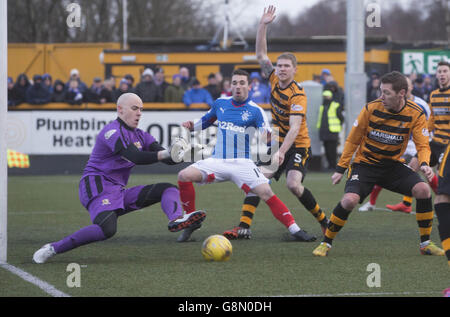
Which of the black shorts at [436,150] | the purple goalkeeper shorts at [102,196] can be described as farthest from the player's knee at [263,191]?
the black shorts at [436,150]

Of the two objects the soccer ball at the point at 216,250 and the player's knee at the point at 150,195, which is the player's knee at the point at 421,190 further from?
the player's knee at the point at 150,195

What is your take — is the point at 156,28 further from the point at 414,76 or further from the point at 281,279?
the point at 281,279

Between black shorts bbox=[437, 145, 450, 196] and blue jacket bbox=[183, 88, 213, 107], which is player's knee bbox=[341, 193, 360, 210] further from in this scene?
blue jacket bbox=[183, 88, 213, 107]

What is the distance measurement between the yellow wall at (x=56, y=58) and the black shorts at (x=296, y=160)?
20.8m

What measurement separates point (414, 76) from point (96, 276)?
15.4 meters

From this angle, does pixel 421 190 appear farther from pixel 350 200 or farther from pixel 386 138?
pixel 350 200

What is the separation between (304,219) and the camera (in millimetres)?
11070

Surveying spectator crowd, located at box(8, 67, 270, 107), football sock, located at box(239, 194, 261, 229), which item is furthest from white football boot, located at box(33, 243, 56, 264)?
spectator crowd, located at box(8, 67, 270, 107)

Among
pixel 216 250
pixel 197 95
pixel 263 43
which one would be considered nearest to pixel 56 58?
pixel 197 95

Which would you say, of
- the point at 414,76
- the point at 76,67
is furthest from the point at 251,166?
the point at 76,67

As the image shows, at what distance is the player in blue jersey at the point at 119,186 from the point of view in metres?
7.44

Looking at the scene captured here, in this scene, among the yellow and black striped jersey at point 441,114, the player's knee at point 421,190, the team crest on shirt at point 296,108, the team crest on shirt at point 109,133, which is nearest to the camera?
the team crest on shirt at point 109,133

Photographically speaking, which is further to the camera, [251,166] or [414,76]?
[414,76]

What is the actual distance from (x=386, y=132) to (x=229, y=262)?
199 centimetres
